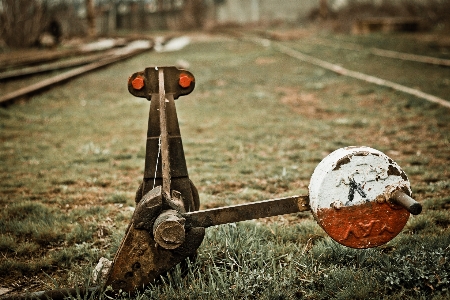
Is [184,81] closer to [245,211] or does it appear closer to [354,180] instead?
[245,211]

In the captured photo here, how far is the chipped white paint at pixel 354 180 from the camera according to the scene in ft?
6.29

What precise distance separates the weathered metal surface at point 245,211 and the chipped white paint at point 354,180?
11cm

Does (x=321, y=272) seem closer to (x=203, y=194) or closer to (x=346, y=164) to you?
(x=346, y=164)

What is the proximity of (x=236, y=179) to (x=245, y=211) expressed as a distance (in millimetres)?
1930

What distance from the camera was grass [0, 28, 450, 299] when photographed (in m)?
2.18

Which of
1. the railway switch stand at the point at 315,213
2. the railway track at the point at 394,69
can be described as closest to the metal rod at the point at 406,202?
the railway switch stand at the point at 315,213

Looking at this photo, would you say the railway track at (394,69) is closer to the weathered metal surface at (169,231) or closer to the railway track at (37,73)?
the weathered metal surface at (169,231)

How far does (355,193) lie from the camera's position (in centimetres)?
194

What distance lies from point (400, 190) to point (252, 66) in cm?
1034

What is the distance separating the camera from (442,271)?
6.77 ft

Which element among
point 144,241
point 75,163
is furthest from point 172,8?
point 144,241

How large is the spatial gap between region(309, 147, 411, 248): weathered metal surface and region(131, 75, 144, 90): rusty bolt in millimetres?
1095

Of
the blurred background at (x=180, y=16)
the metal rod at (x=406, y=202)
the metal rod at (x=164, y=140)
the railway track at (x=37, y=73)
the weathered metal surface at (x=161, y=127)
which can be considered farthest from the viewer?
the blurred background at (x=180, y=16)

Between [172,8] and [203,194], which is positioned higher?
[172,8]
